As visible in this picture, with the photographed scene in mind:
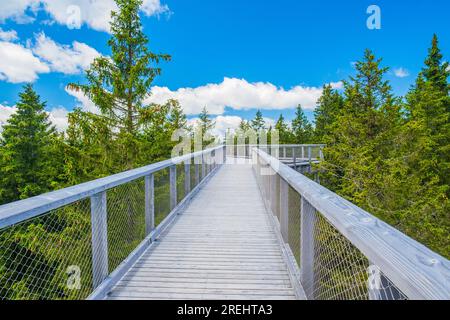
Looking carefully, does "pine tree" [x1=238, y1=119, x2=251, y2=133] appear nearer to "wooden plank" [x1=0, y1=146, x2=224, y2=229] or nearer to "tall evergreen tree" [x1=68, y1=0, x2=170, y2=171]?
"tall evergreen tree" [x1=68, y1=0, x2=170, y2=171]

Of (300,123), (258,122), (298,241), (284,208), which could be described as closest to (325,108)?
(300,123)

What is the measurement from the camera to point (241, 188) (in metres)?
8.76

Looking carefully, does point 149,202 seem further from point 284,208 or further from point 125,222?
point 284,208

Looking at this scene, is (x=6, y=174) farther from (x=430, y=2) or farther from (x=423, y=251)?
(x=430, y=2)

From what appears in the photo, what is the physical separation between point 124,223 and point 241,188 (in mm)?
4975

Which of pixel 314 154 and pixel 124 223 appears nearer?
pixel 124 223

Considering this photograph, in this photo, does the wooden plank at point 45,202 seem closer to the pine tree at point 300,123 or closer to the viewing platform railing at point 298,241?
the viewing platform railing at point 298,241

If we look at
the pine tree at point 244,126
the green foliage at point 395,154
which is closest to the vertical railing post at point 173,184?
the green foliage at point 395,154

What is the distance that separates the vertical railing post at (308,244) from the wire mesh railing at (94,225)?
1757mm

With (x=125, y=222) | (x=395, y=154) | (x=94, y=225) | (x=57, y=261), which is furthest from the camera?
(x=395, y=154)

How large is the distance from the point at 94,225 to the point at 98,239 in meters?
0.17

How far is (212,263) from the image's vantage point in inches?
125

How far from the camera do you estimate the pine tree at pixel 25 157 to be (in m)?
21.0
